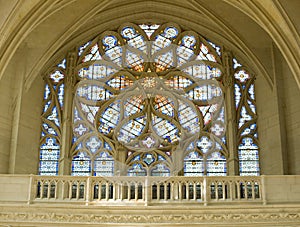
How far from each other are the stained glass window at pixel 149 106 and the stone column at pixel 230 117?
102mm

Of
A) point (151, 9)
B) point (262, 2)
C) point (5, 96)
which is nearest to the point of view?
point (262, 2)

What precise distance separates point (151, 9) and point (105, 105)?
2.59m

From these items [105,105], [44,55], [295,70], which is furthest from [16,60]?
[295,70]

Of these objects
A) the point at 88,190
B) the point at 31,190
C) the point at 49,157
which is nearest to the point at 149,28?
the point at 49,157

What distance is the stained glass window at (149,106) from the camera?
16.3 meters

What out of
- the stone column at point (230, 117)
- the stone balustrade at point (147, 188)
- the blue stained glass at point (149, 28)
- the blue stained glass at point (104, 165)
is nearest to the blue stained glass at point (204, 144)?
the stone column at point (230, 117)

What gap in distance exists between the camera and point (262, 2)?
584 inches

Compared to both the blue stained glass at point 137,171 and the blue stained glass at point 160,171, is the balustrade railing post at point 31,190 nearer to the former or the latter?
the blue stained glass at point 137,171

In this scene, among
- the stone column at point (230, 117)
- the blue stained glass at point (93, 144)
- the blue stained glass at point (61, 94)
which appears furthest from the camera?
the blue stained glass at point (61, 94)

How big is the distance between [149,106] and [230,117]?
5.83 feet

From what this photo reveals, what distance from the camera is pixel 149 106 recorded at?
16.9m

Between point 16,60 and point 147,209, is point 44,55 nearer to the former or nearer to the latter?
point 16,60

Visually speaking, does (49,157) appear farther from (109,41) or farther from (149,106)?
(109,41)

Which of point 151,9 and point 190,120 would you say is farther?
point 151,9
